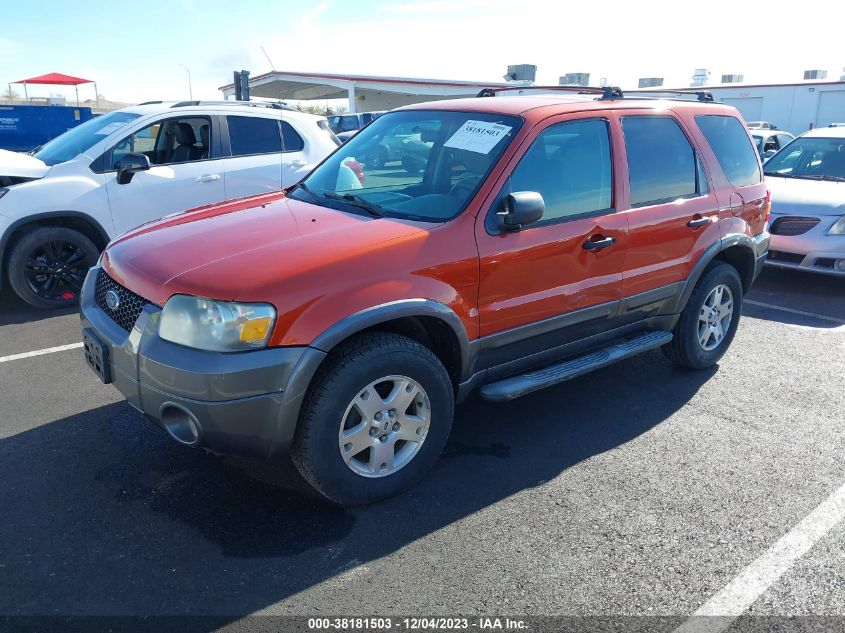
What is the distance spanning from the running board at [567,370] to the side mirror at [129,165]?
4127mm

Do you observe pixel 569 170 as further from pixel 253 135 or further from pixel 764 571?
pixel 253 135

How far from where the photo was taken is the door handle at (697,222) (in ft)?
14.9

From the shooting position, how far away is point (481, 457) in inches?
152

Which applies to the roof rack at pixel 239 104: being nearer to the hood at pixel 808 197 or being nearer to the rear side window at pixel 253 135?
the rear side window at pixel 253 135

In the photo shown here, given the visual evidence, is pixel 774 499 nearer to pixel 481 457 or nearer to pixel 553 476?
pixel 553 476

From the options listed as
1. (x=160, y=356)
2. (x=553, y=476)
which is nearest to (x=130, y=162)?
(x=160, y=356)

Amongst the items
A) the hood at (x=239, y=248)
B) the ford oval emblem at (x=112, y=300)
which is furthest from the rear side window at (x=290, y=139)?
the ford oval emblem at (x=112, y=300)

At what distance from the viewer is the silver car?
7.38m

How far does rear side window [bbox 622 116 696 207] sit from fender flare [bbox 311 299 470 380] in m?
1.53

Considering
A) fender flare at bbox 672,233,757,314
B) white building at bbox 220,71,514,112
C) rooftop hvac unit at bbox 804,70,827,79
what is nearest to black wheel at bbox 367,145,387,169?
fender flare at bbox 672,233,757,314

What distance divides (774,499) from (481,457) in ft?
4.84

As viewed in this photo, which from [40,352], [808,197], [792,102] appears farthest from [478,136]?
[792,102]

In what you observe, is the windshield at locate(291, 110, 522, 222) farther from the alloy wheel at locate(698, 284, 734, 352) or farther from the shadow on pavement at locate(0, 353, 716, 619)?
the alloy wheel at locate(698, 284, 734, 352)

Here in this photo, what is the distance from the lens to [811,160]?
8.88m
